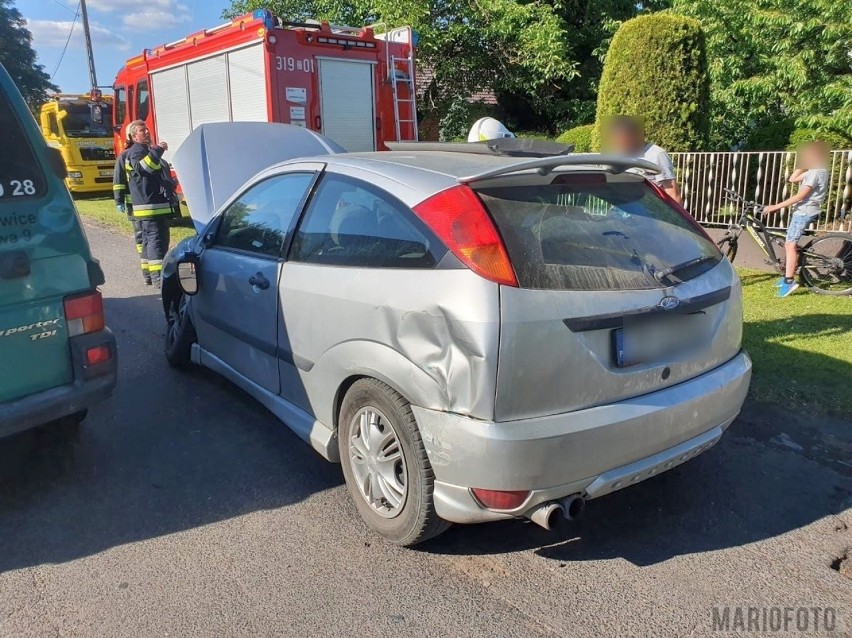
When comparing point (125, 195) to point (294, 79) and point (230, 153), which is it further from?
point (230, 153)

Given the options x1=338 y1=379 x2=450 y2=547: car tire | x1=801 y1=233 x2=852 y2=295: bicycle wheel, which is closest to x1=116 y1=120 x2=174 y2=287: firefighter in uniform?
x1=338 y1=379 x2=450 y2=547: car tire

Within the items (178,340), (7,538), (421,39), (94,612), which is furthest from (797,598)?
(421,39)

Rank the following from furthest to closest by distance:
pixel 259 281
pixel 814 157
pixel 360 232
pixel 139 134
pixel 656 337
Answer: pixel 139 134, pixel 814 157, pixel 259 281, pixel 360 232, pixel 656 337

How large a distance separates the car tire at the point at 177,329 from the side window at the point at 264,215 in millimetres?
905

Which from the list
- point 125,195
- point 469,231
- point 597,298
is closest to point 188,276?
point 469,231

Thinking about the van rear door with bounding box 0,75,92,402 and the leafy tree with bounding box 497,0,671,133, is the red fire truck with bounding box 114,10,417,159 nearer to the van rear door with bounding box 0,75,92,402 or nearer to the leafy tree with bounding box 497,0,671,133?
the leafy tree with bounding box 497,0,671,133

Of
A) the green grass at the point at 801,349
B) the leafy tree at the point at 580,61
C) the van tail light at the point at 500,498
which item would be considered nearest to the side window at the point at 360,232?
the van tail light at the point at 500,498

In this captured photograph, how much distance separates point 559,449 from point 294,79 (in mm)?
8998

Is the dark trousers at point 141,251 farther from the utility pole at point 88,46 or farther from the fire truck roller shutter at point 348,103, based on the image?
the utility pole at point 88,46

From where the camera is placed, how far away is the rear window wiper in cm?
295

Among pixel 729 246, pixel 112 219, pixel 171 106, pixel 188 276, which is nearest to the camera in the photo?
pixel 188 276

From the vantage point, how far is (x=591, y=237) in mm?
2947

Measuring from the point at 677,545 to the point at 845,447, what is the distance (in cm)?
159

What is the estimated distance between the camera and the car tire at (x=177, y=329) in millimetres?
5242
